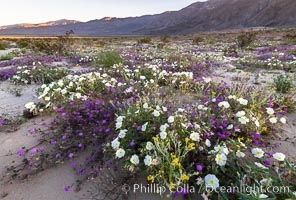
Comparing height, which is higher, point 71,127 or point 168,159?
point 168,159

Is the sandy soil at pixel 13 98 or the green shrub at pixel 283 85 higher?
the green shrub at pixel 283 85

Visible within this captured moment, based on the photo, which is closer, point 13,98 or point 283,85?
point 283,85

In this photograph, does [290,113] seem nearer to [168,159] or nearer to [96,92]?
[168,159]

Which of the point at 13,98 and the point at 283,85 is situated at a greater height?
the point at 283,85

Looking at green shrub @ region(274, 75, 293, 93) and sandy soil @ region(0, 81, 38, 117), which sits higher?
green shrub @ region(274, 75, 293, 93)

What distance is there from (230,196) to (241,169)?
14.5 inches

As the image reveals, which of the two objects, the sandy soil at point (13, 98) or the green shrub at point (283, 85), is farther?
the green shrub at point (283, 85)

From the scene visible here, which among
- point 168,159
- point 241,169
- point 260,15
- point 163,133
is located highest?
point 260,15

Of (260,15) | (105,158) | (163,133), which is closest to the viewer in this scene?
(163,133)

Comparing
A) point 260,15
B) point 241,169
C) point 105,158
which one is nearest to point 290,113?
point 241,169

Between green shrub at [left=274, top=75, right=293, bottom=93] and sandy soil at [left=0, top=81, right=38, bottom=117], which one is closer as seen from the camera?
sandy soil at [left=0, top=81, right=38, bottom=117]

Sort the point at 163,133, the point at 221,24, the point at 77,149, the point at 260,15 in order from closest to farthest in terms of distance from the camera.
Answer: the point at 163,133, the point at 77,149, the point at 260,15, the point at 221,24

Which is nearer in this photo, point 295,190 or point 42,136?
point 295,190

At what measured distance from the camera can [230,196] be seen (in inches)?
72.2
